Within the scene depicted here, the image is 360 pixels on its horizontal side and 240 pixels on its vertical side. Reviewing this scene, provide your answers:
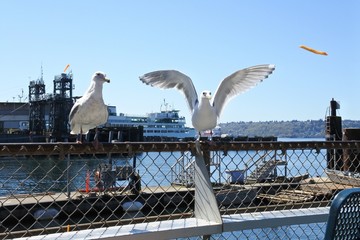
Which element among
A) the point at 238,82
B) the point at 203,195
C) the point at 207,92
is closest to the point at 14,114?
the point at 207,92

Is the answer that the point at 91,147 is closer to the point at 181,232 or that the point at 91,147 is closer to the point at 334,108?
the point at 181,232

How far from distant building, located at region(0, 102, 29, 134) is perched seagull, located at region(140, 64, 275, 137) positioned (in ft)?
287

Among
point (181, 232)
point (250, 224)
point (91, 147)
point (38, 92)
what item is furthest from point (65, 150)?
point (38, 92)

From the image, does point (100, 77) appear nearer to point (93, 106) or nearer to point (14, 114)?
point (93, 106)

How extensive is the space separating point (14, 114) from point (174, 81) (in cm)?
9138

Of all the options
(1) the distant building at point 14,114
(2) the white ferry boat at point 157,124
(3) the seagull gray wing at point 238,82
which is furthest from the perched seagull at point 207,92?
(2) the white ferry boat at point 157,124

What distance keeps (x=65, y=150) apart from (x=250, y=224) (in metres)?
1.13

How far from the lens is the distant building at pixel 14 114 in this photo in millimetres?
89750

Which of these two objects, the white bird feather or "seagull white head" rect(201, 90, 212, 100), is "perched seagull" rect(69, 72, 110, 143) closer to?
the white bird feather

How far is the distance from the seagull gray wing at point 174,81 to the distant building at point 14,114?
287 ft

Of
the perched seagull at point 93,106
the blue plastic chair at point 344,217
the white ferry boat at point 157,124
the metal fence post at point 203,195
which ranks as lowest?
the white ferry boat at point 157,124

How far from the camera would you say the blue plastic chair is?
1.72 metres

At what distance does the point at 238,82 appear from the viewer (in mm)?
5676

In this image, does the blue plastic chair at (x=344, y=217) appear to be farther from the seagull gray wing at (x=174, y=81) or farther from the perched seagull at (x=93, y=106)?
the seagull gray wing at (x=174, y=81)
